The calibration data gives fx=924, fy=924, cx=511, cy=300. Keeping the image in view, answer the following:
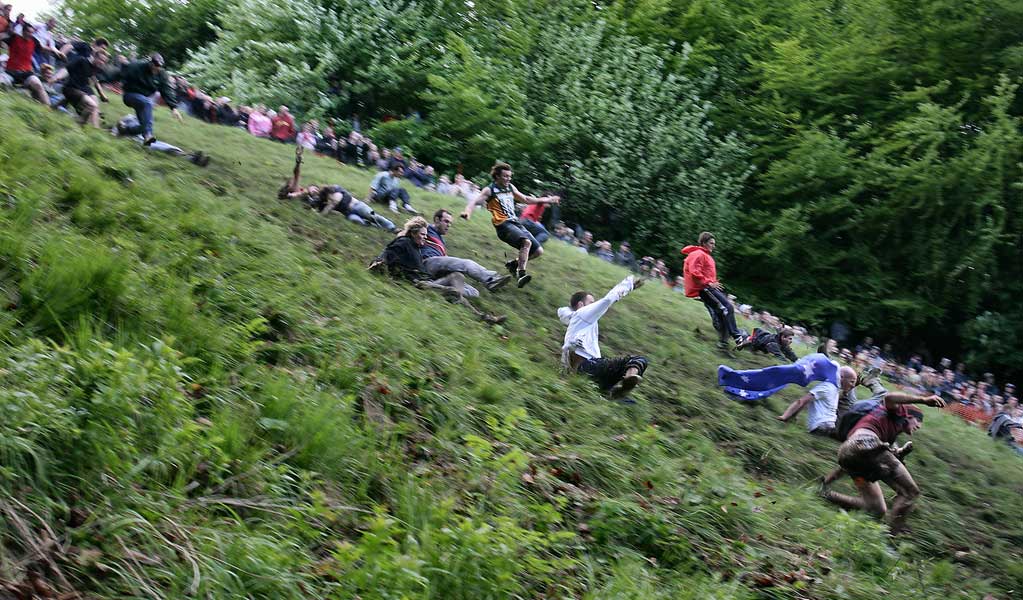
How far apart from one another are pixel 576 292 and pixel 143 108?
7.07 m

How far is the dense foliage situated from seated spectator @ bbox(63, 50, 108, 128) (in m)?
15.1

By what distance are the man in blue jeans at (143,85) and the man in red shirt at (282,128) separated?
26.6 feet

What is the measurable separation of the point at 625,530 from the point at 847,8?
90.2ft

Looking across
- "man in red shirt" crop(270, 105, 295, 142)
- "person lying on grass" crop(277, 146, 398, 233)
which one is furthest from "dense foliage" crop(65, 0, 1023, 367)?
"person lying on grass" crop(277, 146, 398, 233)

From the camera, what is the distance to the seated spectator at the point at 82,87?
1357cm

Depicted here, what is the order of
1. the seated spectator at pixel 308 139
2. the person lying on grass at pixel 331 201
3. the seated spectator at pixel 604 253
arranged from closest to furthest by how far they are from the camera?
1. the person lying on grass at pixel 331 201
2. the seated spectator at pixel 604 253
3. the seated spectator at pixel 308 139

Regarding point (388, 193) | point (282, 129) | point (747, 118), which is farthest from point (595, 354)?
point (747, 118)

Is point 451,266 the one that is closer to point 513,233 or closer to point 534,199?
point 513,233

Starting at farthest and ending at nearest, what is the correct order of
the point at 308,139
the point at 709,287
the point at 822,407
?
the point at 308,139
the point at 709,287
the point at 822,407

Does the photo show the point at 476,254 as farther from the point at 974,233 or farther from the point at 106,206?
the point at 974,233

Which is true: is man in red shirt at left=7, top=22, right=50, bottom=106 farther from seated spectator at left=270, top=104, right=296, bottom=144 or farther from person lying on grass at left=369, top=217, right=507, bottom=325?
seated spectator at left=270, top=104, right=296, bottom=144

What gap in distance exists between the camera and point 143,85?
1404 centimetres

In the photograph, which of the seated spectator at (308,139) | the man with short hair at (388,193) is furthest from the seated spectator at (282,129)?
the man with short hair at (388,193)

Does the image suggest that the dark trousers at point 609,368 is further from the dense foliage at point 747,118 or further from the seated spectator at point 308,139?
the dense foliage at point 747,118
